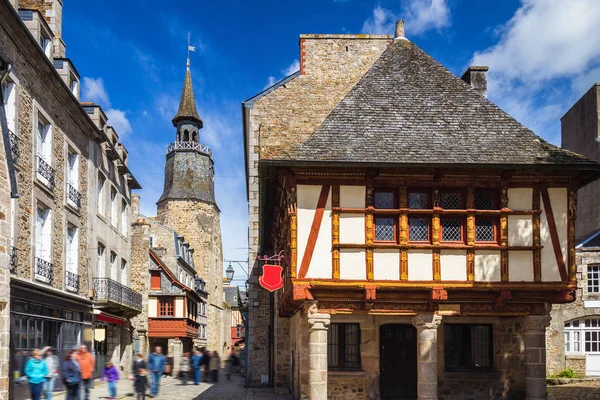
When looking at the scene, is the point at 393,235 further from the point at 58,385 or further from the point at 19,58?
the point at 58,385

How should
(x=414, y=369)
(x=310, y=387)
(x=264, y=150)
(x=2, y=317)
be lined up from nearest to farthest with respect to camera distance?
(x=2, y=317) < (x=310, y=387) < (x=414, y=369) < (x=264, y=150)

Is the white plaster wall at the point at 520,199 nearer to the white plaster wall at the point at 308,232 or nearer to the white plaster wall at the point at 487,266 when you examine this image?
the white plaster wall at the point at 487,266

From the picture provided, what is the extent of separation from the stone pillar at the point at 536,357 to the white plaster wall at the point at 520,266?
37.3 inches

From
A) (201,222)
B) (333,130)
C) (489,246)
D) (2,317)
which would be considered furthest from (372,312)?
(201,222)

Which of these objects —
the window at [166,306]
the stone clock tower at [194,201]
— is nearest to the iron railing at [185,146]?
the stone clock tower at [194,201]

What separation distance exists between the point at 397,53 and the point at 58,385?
12.5m

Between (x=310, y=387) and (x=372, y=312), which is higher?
(x=372, y=312)

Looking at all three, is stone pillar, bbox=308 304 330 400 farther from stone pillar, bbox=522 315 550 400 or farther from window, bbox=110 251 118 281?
window, bbox=110 251 118 281

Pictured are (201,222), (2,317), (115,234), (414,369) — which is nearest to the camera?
(2,317)

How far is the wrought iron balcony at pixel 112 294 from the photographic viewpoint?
22609mm

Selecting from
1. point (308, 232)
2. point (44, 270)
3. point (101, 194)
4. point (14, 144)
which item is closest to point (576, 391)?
point (308, 232)

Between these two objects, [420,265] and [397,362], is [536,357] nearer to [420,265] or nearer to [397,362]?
[420,265]

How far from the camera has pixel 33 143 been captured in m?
16.9

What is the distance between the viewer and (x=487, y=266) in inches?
526
